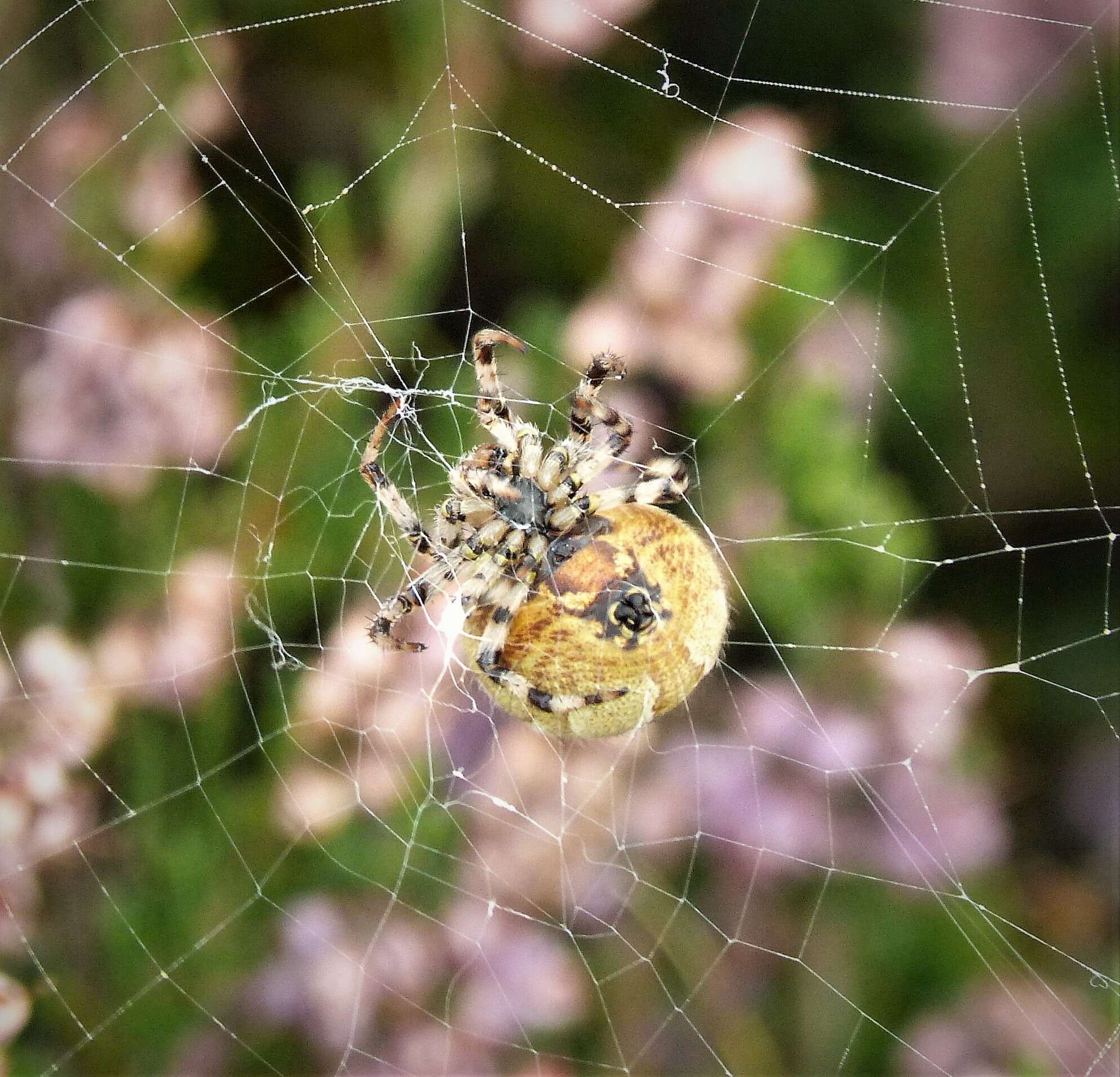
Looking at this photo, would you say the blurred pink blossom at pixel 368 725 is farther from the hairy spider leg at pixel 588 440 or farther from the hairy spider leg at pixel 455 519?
the hairy spider leg at pixel 588 440

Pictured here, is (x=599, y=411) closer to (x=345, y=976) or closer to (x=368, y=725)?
(x=368, y=725)

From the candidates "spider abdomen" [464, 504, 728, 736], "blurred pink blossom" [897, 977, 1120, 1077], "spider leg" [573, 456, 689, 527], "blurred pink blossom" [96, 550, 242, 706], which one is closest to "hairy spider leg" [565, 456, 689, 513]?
"spider leg" [573, 456, 689, 527]

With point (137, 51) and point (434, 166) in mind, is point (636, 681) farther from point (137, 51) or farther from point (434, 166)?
point (137, 51)

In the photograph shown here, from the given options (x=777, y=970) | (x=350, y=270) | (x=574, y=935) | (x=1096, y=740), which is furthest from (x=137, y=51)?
(x=1096, y=740)

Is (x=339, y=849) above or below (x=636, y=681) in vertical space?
below

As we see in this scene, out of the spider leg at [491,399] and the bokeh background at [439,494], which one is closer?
the spider leg at [491,399]

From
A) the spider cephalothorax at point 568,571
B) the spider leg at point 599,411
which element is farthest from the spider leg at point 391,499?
the spider leg at point 599,411

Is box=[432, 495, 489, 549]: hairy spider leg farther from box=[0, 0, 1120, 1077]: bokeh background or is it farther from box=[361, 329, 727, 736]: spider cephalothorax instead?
box=[0, 0, 1120, 1077]: bokeh background
